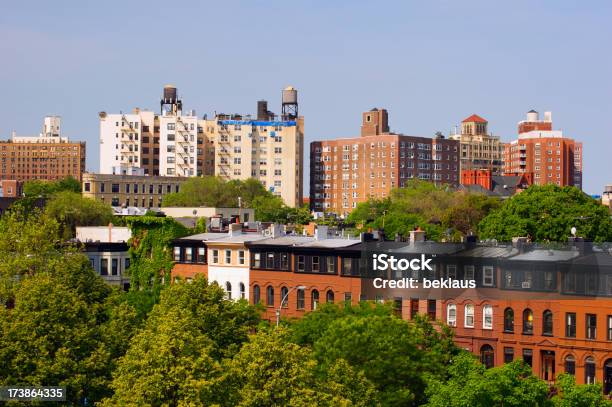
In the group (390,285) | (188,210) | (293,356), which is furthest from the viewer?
(188,210)

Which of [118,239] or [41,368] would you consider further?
[118,239]

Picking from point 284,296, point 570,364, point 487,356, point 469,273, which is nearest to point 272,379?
point 570,364

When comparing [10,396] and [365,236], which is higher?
[365,236]

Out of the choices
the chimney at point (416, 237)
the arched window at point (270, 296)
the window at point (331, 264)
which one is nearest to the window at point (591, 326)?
the chimney at point (416, 237)

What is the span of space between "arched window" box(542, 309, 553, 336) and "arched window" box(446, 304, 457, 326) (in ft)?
25.3

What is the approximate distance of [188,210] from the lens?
582ft

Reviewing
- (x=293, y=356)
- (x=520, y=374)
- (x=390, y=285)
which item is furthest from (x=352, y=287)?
(x=293, y=356)

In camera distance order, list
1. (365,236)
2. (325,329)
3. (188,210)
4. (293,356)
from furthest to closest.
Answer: (188,210) < (365,236) < (325,329) < (293,356)

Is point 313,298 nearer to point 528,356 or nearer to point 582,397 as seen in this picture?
point 528,356

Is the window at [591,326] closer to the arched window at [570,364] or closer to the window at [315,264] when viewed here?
the arched window at [570,364]

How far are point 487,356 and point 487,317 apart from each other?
108 inches

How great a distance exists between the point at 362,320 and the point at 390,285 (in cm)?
1944

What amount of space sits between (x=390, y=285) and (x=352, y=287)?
5180 millimetres

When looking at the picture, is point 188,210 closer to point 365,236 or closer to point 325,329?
point 365,236
